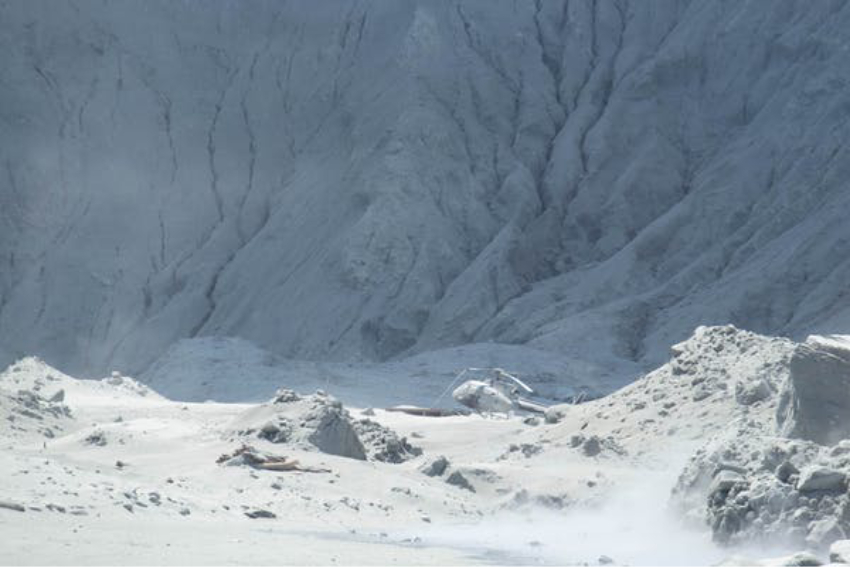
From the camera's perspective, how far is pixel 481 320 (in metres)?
52.4

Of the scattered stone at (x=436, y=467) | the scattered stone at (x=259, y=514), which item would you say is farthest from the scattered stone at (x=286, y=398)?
the scattered stone at (x=259, y=514)

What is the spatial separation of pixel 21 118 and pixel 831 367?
169 ft

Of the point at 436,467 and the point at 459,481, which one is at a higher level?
the point at 436,467

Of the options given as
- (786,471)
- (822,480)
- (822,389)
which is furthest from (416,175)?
(822,480)

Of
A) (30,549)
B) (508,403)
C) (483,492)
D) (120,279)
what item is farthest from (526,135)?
(30,549)

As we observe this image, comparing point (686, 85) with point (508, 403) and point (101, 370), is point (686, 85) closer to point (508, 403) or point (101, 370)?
point (101, 370)

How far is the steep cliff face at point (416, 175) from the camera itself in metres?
51.7

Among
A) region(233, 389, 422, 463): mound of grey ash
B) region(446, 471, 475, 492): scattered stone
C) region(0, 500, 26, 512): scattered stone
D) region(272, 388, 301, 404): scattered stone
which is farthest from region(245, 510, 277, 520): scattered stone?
region(272, 388, 301, 404): scattered stone

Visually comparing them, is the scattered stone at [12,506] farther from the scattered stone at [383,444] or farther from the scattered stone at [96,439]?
the scattered stone at [383,444]

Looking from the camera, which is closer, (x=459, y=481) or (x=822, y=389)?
(x=822, y=389)

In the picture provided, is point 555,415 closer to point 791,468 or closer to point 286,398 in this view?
point 286,398

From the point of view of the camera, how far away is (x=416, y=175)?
190 feet

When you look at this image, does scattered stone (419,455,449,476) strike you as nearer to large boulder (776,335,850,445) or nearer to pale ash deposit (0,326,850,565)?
pale ash deposit (0,326,850,565)

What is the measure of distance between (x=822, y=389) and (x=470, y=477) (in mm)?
6497
